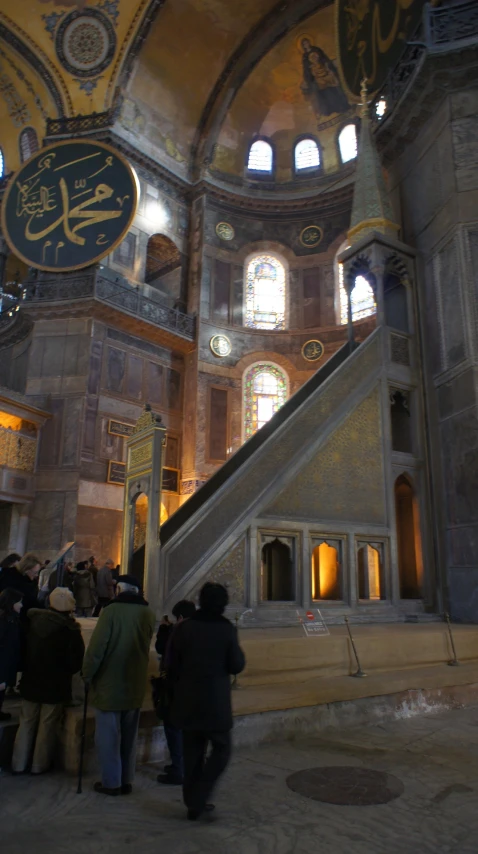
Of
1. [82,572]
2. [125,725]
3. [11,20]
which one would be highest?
[11,20]

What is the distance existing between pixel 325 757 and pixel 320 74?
19.3m

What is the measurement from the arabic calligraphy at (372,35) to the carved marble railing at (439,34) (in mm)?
736

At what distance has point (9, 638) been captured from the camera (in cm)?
332

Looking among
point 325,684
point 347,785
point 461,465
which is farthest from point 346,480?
point 347,785

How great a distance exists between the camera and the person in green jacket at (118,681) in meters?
2.87

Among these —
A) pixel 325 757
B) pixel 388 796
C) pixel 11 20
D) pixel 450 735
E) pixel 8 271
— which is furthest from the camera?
pixel 8 271

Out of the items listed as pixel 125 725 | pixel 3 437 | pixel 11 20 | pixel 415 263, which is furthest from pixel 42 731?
pixel 11 20

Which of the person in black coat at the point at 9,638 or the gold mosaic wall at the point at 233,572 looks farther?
the gold mosaic wall at the point at 233,572

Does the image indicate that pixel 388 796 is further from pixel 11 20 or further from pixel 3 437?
pixel 11 20

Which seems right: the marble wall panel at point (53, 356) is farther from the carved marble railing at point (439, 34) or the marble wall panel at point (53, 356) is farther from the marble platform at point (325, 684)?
the marble platform at point (325, 684)

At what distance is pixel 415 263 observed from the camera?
8547mm

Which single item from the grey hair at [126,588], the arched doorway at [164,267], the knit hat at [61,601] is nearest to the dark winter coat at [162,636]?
the grey hair at [126,588]

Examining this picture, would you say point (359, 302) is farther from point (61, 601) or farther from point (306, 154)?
point (61, 601)

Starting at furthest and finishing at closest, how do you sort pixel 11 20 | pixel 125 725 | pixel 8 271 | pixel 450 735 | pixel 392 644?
1. pixel 8 271
2. pixel 11 20
3. pixel 392 644
4. pixel 450 735
5. pixel 125 725
